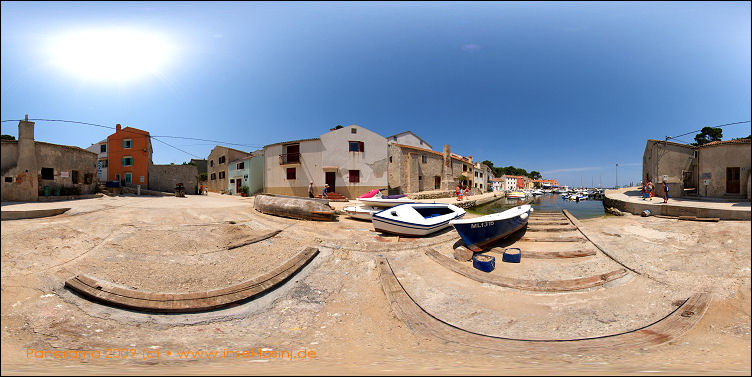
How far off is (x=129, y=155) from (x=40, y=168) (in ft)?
26.7

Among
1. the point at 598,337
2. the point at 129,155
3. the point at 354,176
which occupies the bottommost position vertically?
the point at 598,337

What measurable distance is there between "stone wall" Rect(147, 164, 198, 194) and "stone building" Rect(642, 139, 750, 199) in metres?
27.3

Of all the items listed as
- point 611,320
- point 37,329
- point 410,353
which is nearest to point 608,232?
point 611,320

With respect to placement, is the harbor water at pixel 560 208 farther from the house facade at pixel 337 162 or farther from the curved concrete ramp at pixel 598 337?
the curved concrete ramp at pixel 598 337

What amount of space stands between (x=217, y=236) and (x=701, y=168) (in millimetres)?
13821

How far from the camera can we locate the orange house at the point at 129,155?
1816 centimetres

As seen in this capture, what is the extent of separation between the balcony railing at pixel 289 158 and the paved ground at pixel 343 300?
573 inches

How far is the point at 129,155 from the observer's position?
727 inches

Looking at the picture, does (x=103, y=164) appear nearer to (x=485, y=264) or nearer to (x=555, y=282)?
(x=485, y=264)

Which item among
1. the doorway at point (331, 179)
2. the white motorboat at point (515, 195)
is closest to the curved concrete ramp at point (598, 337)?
the doorway at point (331, 179)

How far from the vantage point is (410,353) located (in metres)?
3.16

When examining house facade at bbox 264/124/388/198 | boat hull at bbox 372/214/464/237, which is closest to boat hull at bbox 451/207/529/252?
boat hull at bbox 372/214/464/237

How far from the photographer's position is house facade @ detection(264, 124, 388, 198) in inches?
775

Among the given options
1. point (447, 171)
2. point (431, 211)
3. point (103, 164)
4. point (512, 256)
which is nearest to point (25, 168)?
point (103, 164)
